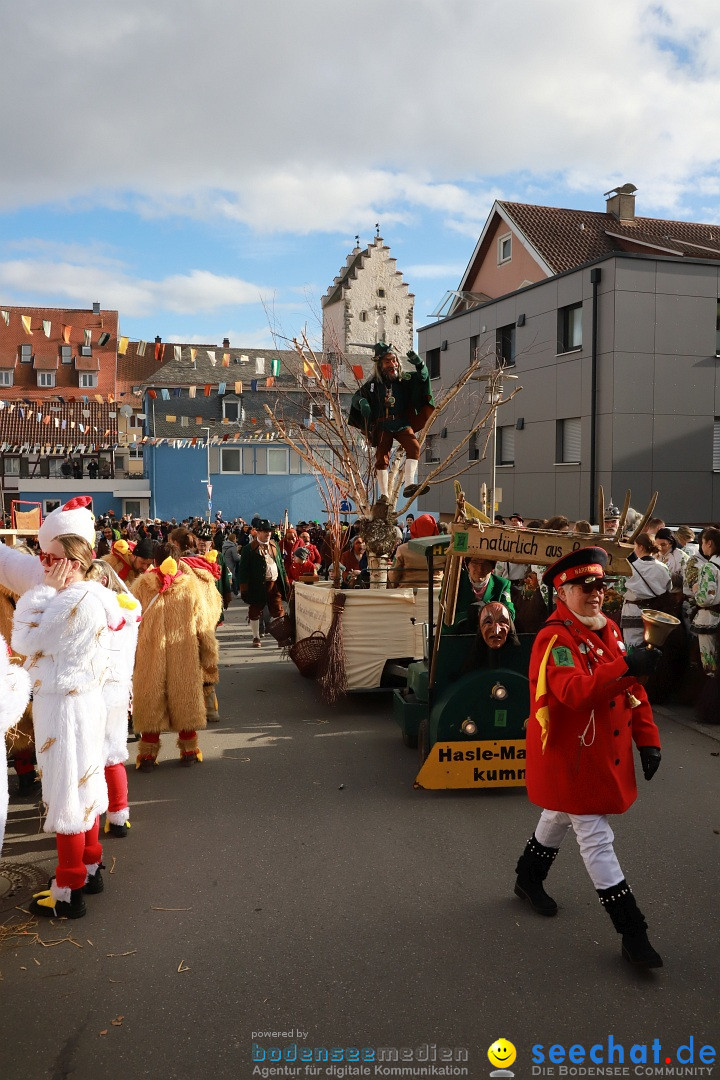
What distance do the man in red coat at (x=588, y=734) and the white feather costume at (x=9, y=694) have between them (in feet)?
7.60

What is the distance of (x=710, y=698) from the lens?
26.0 ft

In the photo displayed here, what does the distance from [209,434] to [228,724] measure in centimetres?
3445

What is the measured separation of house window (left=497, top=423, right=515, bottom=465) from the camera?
2477 cm

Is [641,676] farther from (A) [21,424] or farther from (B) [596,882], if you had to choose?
(A) [21,424]

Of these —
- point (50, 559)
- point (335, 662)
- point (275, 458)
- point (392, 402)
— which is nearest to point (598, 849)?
point (50, 559)

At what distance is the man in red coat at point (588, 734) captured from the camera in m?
3.58

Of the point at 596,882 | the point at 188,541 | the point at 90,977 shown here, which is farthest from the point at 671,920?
the point at 188,541

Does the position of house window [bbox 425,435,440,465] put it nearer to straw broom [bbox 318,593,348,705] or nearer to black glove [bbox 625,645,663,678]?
straw broom [bbox 318,593,348,705]

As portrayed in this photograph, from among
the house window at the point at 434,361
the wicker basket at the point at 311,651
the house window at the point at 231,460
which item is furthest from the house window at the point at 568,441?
the house window at the point at 231,460

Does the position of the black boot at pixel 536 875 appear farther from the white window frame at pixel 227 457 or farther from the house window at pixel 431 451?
the white window frame at pixel 227 457

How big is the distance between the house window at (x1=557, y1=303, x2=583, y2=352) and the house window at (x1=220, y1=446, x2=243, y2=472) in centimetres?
2228

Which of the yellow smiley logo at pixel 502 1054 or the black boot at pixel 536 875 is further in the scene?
the black boot at pixel 536 875

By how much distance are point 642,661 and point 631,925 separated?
1206mm

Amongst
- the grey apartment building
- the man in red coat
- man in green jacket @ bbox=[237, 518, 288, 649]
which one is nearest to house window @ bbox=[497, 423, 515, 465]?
the grey apartment building
